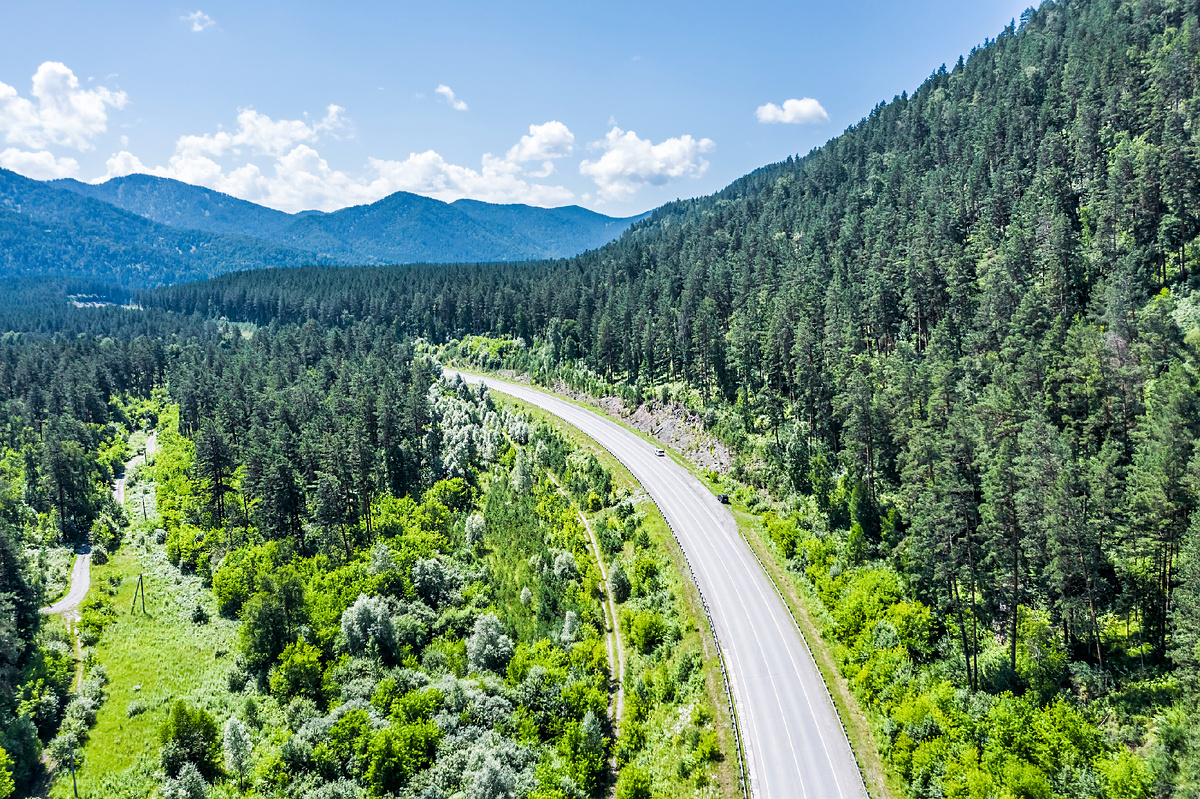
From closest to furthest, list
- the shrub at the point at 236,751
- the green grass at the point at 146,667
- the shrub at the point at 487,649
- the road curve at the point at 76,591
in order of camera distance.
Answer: the shrub at the point at 236,751, the green grass at the point at 146,667, the shrub at the point at 487,649, the road curve at the point at 76,591

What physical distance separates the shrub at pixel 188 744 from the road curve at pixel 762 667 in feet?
118

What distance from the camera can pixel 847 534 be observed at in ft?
192

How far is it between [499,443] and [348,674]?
150 ft

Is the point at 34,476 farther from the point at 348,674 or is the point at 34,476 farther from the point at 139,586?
the point at 348,674

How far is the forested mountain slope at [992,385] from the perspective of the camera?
1406 inches

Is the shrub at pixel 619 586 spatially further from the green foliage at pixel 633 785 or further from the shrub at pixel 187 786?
the shrub at pixel 187 786

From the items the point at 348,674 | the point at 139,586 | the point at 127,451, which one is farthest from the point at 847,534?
the point at 127,451

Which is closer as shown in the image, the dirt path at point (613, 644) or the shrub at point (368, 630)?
the dirt path at point (613, 644)

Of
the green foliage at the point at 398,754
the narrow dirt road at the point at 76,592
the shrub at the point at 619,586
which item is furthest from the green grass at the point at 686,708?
the narrow dirt road at the point at 76,592

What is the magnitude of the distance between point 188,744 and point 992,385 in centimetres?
7233

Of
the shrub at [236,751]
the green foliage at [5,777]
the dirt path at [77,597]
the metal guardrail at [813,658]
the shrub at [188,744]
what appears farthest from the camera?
the dirt path at [77,597]

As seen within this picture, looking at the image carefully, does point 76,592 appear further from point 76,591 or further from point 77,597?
point 77,597

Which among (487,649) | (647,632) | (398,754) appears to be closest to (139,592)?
(487,649)

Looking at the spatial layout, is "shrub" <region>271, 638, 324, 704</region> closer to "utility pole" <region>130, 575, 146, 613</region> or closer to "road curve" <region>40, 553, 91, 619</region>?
"utility pole" <region>130, 575, 146, 613</region>
